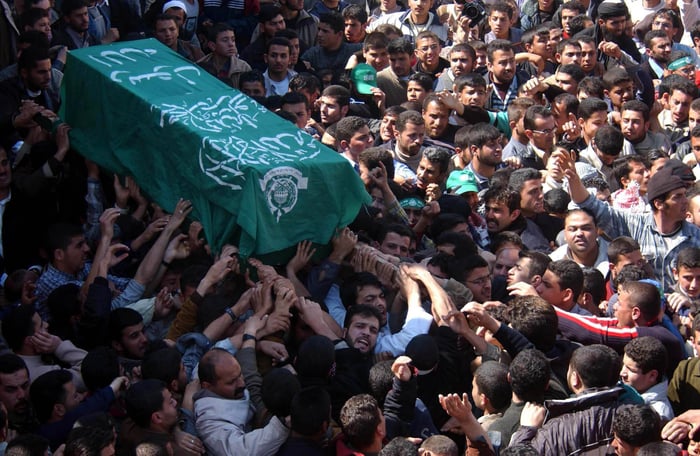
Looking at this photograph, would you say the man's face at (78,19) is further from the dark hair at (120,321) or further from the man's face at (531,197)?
the man's face at (531,197)

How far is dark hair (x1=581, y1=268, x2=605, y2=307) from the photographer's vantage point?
25.6ft

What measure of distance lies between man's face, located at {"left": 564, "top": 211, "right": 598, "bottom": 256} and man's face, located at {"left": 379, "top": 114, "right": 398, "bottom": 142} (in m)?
A: 2.12

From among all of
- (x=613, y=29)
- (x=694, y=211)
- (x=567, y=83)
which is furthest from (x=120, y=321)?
(x=613, y=29)

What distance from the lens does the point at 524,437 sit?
582 cm

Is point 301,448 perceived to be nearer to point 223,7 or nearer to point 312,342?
point 312,342

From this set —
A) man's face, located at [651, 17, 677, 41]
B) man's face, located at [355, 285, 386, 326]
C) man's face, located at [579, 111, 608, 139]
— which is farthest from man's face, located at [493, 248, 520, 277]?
man's face, located at [651, 17, 677, 41]

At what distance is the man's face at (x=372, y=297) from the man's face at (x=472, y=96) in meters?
3.74

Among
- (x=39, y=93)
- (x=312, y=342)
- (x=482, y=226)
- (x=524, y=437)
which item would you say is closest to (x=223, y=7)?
(x=39, y=93)

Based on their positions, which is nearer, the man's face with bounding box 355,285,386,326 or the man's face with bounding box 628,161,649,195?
the man's face with bounding box 355,285,386,326

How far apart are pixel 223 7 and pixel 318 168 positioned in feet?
15.2

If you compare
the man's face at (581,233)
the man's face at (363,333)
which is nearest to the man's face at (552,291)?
the man's face at (581,233)

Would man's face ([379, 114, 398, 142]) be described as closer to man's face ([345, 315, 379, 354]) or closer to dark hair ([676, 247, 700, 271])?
dark hair ([676, 247, 700, 271])

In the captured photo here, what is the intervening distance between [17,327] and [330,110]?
4.22 metres

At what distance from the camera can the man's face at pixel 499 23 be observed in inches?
506
